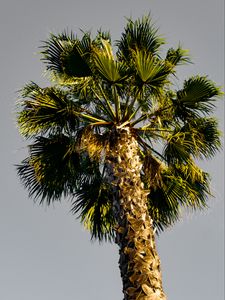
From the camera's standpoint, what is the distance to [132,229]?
6941 mm

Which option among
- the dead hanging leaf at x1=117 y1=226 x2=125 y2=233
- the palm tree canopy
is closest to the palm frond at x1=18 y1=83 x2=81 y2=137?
the palm tree canopy

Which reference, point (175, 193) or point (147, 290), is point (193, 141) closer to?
point (175, 193)

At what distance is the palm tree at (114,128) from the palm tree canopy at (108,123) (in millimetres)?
20

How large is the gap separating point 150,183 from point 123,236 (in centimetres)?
245

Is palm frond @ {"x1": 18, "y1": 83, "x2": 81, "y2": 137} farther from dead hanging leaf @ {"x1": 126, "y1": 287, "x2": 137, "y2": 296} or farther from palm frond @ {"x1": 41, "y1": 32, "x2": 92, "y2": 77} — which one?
dead hanging leaf @ {"x1": 126, "y1": 287, "x2": 137, "y2": 296}

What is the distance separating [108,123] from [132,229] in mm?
2629

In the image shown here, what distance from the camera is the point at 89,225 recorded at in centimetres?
1031

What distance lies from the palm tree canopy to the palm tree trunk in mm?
510

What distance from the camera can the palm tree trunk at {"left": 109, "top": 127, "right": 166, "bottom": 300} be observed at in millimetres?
6305

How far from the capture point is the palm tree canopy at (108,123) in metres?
8.78

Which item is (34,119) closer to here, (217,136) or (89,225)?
(89,225)

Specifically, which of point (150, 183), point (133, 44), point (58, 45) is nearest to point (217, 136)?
point (150, 183)

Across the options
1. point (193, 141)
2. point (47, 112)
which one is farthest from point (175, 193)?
point (47, 112)

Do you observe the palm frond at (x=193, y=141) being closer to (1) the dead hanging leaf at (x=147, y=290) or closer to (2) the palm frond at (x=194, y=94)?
(2) the palm frond at (x=194, y=94)
